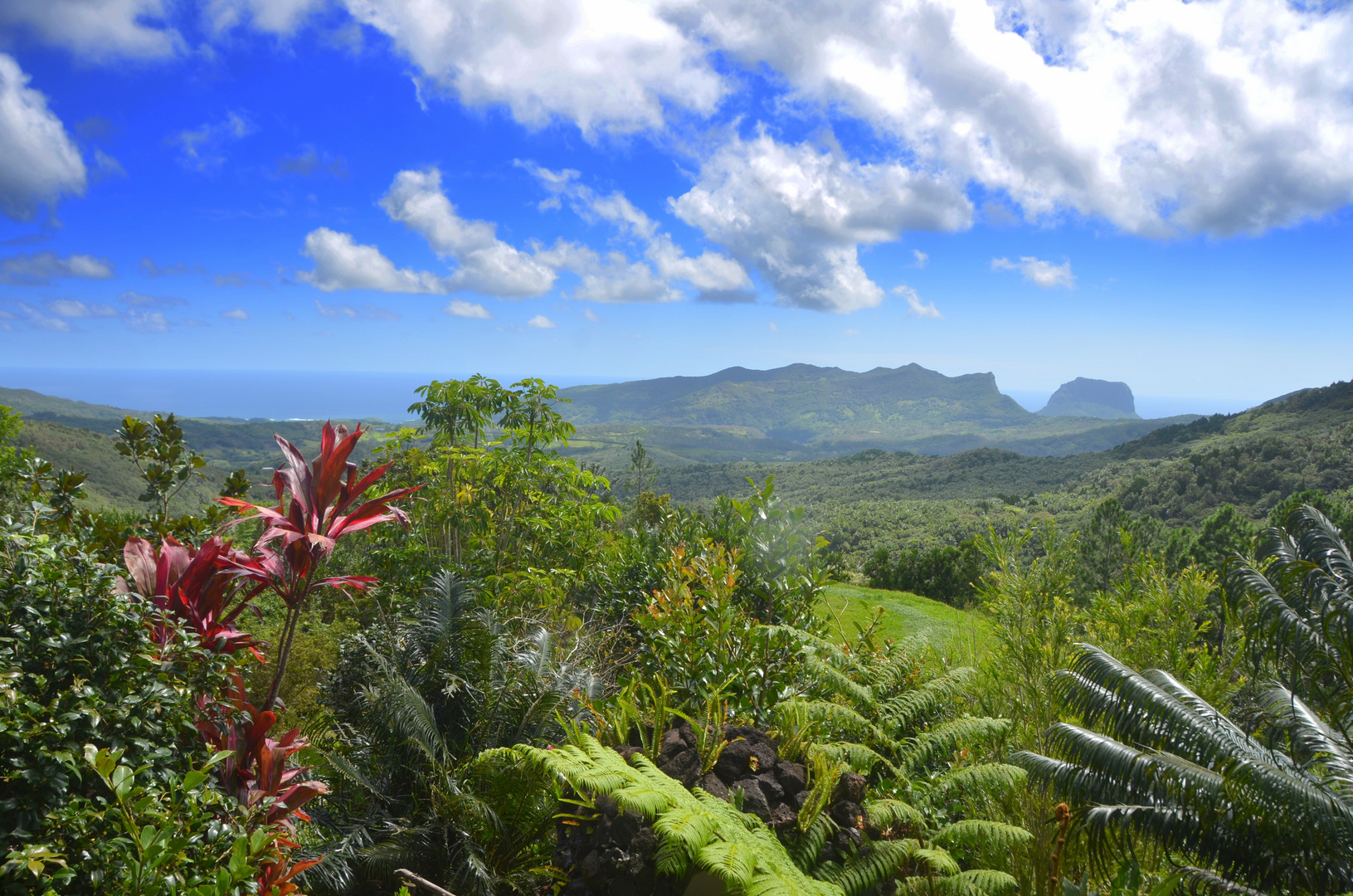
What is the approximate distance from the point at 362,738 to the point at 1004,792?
357cm

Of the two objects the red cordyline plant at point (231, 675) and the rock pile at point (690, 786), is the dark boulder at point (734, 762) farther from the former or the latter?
the red cordyline plant at point (231, 675)

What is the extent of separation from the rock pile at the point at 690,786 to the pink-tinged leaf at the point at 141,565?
202 cm

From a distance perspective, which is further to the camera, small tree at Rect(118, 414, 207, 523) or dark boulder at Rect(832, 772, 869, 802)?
small tree at Rect(118, 414, 207, 523)

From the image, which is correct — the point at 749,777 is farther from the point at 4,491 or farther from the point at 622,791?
the point at 4,491

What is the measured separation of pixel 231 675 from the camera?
250 centimetres

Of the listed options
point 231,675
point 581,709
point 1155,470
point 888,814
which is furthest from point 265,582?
point 1155,470

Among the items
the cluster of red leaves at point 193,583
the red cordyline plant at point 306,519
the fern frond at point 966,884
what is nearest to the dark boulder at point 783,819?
the fern frond at point 966,884

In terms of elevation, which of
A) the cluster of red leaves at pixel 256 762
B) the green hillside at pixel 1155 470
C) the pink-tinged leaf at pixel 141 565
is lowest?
the green hillside at pixel 1155 470

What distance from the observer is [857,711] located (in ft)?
13.1

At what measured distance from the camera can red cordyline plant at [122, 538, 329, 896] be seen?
2338mm

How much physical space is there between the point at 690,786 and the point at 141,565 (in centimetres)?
247

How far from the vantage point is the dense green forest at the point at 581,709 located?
188 cm

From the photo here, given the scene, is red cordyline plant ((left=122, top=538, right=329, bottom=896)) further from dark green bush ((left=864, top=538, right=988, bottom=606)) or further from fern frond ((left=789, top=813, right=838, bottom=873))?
dark green bush ((left=864, top=538, right=988, bottom=606))

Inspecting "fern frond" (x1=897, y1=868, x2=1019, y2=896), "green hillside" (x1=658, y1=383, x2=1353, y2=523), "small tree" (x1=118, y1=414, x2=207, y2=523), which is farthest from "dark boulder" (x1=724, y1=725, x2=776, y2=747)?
"green hillside" (x1=658, y1=383, x2=1353, y2=523)
